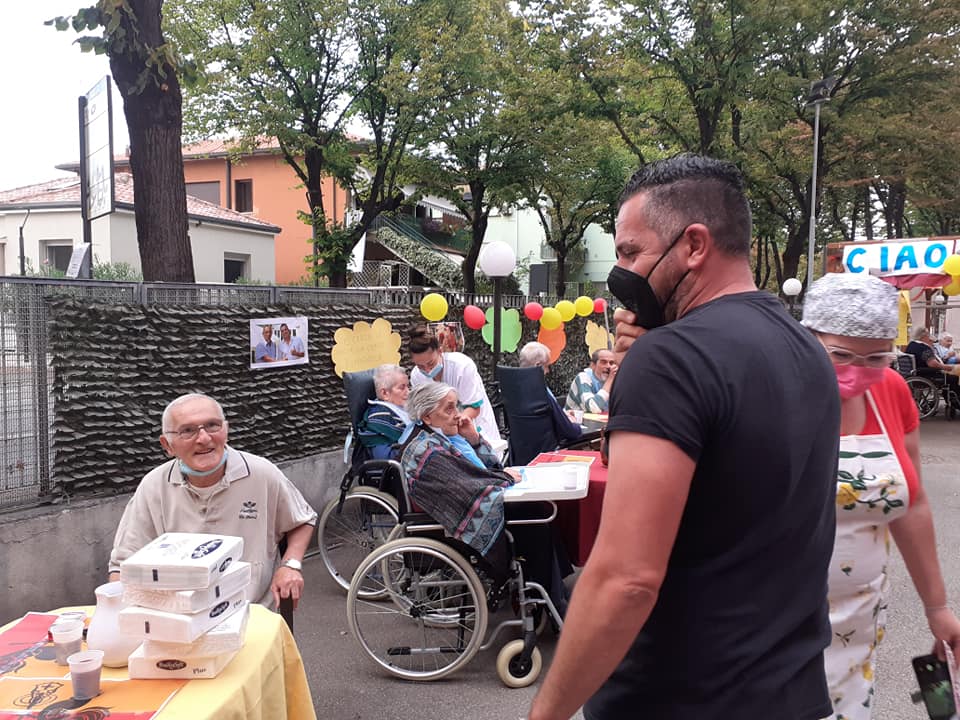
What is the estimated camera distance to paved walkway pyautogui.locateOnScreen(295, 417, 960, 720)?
129 inches

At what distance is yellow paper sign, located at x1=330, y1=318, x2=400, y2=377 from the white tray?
2.97m

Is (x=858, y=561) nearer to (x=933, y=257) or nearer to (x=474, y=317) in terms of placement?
(x=474, y=317)

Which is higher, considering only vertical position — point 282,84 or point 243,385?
point 282,84

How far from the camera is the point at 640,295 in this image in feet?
4.37

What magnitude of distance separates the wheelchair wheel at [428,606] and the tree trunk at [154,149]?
3915mm

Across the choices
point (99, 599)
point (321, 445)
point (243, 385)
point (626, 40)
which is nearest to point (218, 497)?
point (99, 599)

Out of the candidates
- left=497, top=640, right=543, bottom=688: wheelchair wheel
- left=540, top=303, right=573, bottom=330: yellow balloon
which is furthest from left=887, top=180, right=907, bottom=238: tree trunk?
left=497, top=640, right=543, bottom=688: wheelchair wheel

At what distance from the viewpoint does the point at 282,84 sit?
16328 mm

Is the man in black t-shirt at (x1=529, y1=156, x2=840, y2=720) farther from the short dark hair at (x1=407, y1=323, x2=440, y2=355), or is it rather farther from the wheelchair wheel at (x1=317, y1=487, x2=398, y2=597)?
the short dark hair at (x1=407, y1=323, x2=440, y2=355)

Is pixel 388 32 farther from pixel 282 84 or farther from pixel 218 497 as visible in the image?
pixel 218 497

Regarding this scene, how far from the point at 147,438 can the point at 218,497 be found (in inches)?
91.9

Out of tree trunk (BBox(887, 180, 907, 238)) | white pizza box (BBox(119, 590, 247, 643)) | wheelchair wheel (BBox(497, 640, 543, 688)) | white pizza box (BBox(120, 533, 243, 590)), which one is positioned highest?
tree trunk (BBox(887, 180, 907, 238))

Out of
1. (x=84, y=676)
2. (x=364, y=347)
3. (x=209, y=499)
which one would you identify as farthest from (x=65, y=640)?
(x=364, y=347)

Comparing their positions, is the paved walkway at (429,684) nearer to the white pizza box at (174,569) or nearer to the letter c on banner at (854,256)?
the white pizza box at (174,569)
